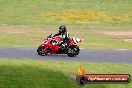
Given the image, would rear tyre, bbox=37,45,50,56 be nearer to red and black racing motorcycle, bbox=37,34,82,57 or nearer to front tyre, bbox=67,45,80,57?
red and black racing motorcycle, bbox=37,34,82,57

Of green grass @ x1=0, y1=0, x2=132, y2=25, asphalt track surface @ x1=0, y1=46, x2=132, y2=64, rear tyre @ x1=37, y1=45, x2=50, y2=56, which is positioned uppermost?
green grass @ x1=0, y1=0, x2=132, y2=25

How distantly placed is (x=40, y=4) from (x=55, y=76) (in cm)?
3954

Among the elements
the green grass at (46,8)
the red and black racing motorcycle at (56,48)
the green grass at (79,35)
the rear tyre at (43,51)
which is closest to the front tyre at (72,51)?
the red and black racing motorcycle at (56,48)

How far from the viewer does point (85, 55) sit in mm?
27266

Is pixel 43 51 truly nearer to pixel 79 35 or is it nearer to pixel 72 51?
pixel 72 51

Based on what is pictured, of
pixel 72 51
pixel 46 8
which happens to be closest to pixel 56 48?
pixel 72 51

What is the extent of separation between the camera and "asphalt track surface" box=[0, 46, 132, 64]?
25938mm

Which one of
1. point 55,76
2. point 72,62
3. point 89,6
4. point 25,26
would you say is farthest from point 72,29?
point 55,76

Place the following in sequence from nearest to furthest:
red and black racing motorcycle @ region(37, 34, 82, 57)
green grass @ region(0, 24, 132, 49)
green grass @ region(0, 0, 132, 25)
→ red and black racing motorcycle @ region(37, 34, 82, 57) < green grass @ region(0, 24, 132, 49) < green grass @ region(0, 0, 132, 25)

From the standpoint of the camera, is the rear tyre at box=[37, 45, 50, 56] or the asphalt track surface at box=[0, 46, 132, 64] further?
the rear tyre at box=[37, 45, 50, 56]

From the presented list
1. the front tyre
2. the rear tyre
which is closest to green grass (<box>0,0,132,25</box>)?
the rear tyre

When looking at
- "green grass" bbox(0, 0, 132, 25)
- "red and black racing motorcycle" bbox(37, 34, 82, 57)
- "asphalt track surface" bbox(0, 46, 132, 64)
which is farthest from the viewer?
"green grass" bbox(0, 0, 132, 25)

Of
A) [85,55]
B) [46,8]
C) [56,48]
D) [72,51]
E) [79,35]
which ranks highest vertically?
[46,8]

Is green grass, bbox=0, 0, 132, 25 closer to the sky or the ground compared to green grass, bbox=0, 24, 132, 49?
closer to the sky
